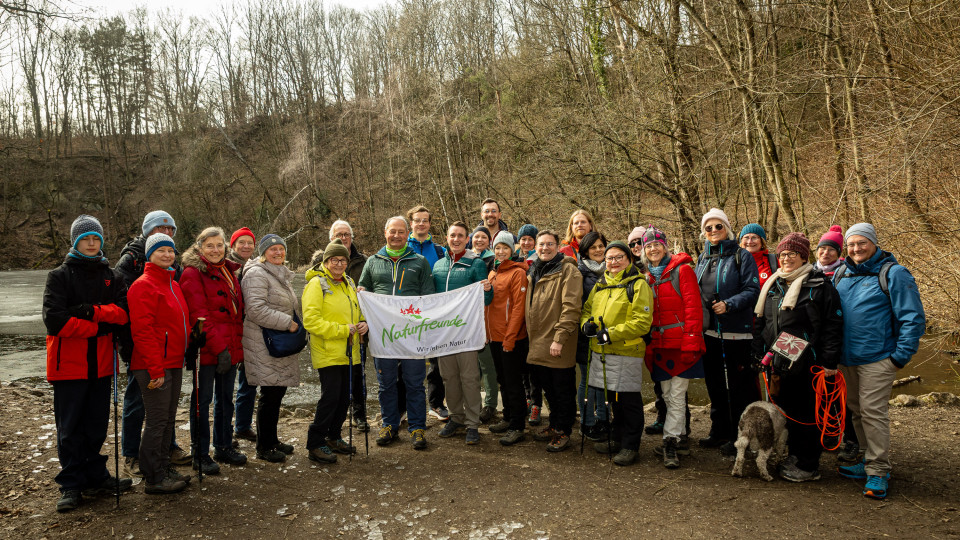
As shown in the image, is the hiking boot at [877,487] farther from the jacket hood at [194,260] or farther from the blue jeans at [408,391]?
the jacket hood at [194,260]

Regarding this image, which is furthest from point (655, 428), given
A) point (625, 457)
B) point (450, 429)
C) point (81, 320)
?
point (81, 320)

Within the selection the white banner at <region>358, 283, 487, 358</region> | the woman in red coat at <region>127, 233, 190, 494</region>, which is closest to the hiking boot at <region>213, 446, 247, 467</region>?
the woman in red coat at <region>127, 233, 190, 494</region>

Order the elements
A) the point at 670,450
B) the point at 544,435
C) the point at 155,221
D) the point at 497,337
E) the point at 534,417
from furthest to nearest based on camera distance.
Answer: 1. the point at 534,417
2. the point at 497,337
3. the point at 544,435
4. the point at 670,450
5. the point at 155,221

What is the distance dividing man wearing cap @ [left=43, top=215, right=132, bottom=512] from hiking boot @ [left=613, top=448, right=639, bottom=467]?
14.3 ft

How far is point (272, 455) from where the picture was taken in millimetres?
5500

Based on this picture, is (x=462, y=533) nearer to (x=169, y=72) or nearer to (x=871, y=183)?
(x=871, y=183)

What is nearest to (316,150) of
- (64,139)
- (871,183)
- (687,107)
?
(64,139)

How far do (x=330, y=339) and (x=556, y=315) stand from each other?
7.51ft

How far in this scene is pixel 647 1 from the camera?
14.2 meters

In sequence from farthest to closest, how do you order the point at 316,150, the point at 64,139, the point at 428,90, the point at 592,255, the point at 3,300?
the point at 64,139 < the point at 316,150 < the point at 428,90 < the point at 3,300 < the point at 592,255

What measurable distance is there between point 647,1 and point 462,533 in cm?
1404

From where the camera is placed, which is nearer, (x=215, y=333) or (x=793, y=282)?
(x=793, y=282)

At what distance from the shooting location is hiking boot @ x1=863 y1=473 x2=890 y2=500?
4.47 m

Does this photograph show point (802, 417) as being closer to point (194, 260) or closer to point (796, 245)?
point (796, 245)
